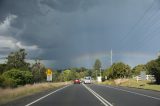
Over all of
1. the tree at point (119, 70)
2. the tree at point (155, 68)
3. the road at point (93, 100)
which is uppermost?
the tree at point (119, 70)

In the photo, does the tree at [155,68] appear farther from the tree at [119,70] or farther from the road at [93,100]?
the tree at [119,70]

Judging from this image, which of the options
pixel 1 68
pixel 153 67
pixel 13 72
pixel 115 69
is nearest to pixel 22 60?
pixel 1 68

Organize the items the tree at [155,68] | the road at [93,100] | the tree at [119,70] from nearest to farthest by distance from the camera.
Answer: the road at [93,100] → the tree at [155,68] → the tree at [119,70]

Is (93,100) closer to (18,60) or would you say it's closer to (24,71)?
(24,71)

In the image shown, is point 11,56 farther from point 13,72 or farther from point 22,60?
point 13,72

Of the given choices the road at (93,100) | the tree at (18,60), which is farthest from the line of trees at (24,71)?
the road at (93,100)

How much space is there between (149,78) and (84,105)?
6261 centimetres

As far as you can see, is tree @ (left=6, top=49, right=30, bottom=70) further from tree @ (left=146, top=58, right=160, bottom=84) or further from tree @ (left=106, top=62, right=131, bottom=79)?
tree @ (left=146, top=58, right=160, bottom=84)

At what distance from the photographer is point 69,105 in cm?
2234

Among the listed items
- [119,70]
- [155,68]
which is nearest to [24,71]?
[119,70]

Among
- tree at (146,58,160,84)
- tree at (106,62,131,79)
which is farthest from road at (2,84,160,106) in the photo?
tree at (106,62,131,79)

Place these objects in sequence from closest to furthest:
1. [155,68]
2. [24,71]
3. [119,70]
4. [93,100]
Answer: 1. [93,100]
2. [155,68]
3. [24,71]
4. [119,70]

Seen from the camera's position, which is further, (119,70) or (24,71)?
(119,70)

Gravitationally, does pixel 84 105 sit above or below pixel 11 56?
below
